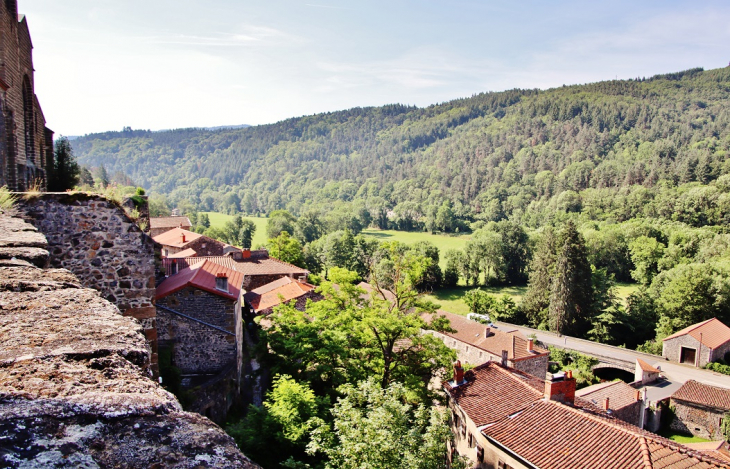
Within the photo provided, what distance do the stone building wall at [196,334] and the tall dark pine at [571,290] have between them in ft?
139

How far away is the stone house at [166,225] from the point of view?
52797 mm

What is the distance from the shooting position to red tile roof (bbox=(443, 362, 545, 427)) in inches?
691

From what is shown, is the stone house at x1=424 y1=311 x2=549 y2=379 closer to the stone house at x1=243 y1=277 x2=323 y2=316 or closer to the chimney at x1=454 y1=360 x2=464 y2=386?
the stone house at x1=243 y1=277 x2=323 y2=316

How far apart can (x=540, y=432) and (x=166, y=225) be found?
48.4 meters

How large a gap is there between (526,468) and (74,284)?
14.5 metres

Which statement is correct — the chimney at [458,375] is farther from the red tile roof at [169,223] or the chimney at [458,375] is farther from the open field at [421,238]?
the open field at [421,238]

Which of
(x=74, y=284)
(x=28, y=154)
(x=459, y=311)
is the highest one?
(x=28, y=154)

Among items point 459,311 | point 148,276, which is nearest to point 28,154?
point 148,276

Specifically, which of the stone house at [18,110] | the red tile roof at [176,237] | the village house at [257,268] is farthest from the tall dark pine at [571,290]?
the stone house at [18,110]

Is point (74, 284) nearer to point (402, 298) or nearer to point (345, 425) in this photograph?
point (345, 425)

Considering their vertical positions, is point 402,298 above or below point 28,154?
below

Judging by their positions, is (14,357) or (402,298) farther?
(402,298)

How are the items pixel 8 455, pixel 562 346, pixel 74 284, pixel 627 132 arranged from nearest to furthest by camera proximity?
pixel 8 455, pixel 74 284, pixel 562 346, pixel 627 132

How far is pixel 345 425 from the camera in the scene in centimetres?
1223
